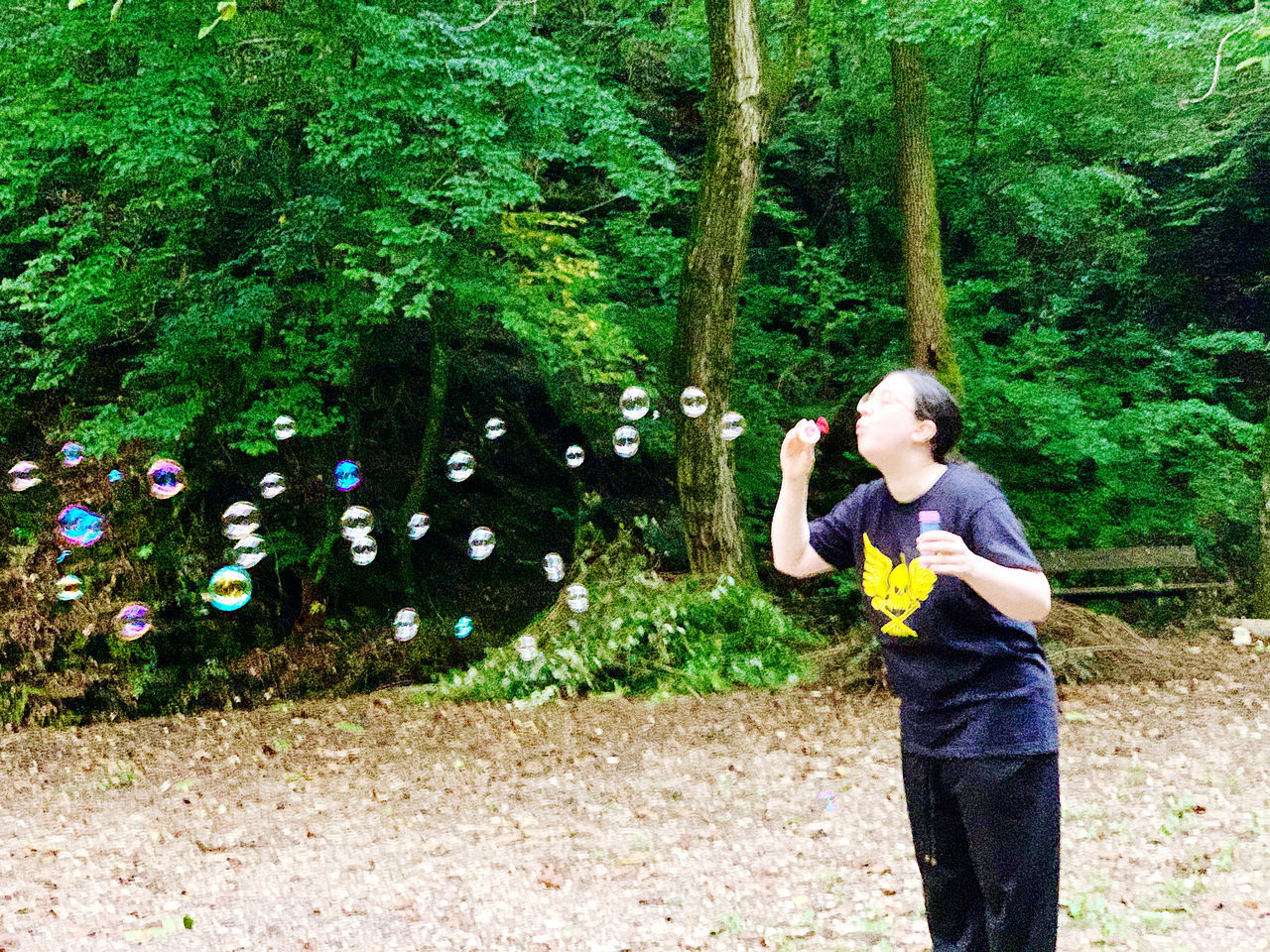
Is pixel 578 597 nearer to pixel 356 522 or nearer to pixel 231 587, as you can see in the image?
pixel 356 522

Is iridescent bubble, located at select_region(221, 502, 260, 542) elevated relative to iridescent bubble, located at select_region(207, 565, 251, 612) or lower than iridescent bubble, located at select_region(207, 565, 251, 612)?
elevated

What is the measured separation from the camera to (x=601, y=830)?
5.61 metres

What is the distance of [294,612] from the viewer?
12.8 metres

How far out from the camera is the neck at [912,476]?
9.14ft

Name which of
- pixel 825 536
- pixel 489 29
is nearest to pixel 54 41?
pixel 489 29

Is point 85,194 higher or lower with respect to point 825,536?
higher

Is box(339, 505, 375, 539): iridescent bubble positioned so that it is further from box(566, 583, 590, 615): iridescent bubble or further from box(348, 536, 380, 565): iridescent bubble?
box(566, 583, 590, 615): iridescent bubble

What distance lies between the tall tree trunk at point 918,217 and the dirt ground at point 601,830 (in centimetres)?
421

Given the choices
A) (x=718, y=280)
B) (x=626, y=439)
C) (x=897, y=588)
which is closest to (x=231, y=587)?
(x=626, y=439)

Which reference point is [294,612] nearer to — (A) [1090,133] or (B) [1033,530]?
(B) [1033,530]

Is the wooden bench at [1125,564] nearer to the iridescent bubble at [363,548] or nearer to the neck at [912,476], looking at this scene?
the iridescent bubble at [363,548]

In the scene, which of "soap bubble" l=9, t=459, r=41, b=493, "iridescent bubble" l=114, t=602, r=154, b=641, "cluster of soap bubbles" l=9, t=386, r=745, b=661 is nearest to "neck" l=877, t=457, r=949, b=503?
"cluster of soap bubbles" l=9, t=386, r=745, b=661

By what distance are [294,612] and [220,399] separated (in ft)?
11.1

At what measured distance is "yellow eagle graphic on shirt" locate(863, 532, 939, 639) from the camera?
8.80 feet
